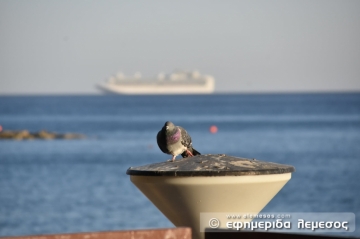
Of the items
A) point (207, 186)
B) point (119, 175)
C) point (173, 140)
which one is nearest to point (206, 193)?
point (207, 186)

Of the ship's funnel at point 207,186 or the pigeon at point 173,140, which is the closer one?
the ship's funnel at point 207,186

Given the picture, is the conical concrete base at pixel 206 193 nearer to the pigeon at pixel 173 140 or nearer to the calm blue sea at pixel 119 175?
the pigeon at pixel 173 140

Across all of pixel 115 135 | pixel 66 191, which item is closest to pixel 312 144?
pixel 115 135

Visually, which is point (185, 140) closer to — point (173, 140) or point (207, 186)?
point (173, 140)

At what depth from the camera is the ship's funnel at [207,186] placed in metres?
5.24

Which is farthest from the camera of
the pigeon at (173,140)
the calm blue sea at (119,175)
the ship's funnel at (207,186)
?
the calm blue sea at (119,175)

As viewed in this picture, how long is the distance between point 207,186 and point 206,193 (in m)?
0.06

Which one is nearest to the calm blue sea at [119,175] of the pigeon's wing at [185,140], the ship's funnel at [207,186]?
the pigeon's wing at [185,140]

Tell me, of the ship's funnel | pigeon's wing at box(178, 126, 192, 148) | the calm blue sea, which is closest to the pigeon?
pigeon's wing at box(178, 126, 192, 148)

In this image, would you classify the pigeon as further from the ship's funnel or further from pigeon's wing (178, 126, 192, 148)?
the ship's funnel

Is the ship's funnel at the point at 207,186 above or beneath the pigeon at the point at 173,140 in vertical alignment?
beneath

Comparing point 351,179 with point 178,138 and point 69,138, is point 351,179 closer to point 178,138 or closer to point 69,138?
point 178,138

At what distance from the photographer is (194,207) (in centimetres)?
536

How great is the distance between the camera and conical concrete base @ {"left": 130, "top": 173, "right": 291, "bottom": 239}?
525cm
